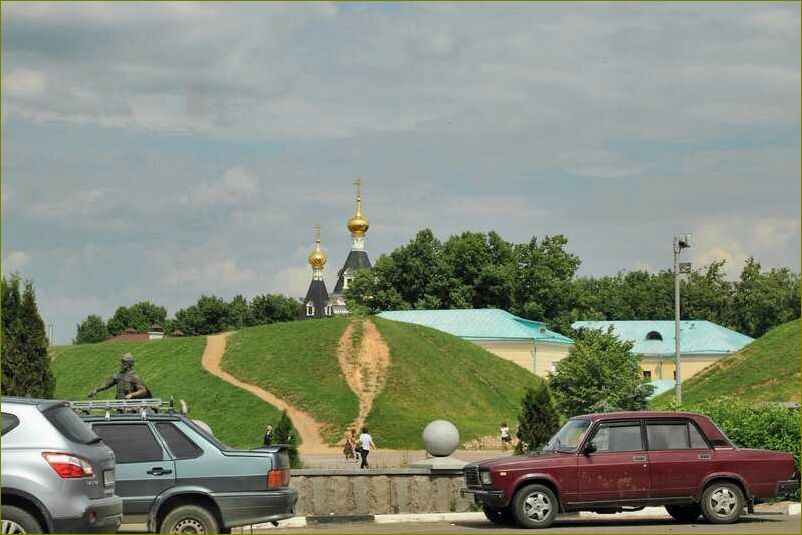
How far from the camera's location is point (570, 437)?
19734mm

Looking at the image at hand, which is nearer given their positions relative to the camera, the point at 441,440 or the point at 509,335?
the point at 441,440

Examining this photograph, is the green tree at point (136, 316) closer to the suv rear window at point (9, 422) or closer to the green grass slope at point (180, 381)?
the green grass slope at point (180, 381)

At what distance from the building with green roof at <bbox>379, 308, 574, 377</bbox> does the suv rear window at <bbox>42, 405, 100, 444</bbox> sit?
3193 inches

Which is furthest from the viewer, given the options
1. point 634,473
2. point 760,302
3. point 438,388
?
point 760,302

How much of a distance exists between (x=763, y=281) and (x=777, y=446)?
4329 inches

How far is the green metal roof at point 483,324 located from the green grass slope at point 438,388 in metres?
24.4

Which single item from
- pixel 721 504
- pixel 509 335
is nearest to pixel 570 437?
pixel 721 504

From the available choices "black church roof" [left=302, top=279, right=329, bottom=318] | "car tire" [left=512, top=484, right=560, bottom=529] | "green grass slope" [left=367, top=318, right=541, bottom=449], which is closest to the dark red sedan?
"car tire" [left=512, top=484, right=560, bottom=529]

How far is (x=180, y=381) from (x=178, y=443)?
47.3 metres

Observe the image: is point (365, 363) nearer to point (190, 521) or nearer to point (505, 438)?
point (505, 438)

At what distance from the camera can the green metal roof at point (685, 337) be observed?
347 feet

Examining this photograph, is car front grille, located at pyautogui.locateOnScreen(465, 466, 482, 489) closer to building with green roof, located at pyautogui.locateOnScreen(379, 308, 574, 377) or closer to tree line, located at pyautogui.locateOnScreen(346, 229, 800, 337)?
building with green roof, located at pyautogui.locateOnScreen(379, 308, 574, 377)

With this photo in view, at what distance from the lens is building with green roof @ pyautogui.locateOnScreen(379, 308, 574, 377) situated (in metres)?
96.1

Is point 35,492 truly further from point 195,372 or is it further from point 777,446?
point 195,372
